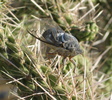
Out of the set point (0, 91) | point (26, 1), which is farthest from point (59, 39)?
point (0, 91)

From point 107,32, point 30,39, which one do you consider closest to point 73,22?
point 30,39

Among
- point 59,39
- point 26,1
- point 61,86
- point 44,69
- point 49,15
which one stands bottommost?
point 61,86

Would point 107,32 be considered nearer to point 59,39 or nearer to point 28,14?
point 28,14

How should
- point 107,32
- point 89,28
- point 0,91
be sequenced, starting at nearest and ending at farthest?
point 89,28 → point 107,32 → point 0,91

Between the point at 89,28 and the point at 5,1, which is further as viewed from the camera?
the point at 89,28

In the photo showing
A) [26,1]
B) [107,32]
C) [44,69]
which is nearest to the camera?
[44,69]

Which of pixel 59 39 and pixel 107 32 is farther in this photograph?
pixel 107 32

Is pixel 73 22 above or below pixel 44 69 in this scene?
above

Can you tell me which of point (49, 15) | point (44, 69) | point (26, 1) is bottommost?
point (44, 69)

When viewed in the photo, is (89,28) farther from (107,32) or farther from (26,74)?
(107,32)
